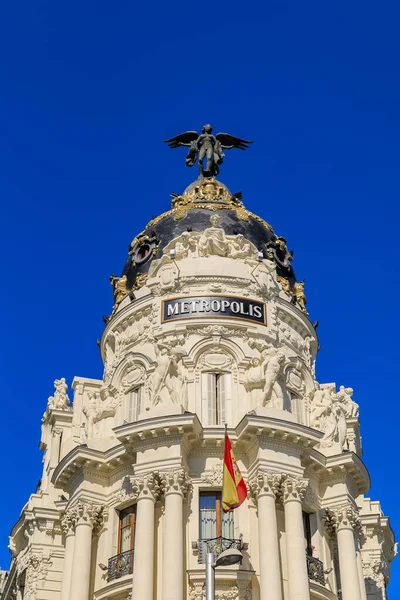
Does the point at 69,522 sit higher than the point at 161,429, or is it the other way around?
the point at 161,429

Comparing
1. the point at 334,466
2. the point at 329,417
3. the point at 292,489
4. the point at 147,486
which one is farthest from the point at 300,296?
the point at 147,486

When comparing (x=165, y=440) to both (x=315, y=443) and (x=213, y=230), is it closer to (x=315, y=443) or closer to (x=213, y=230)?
(x=315, y=443)

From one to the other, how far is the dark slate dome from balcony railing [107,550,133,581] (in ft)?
41.5

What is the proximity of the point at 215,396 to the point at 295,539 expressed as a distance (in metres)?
6.70

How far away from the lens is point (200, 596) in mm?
29828

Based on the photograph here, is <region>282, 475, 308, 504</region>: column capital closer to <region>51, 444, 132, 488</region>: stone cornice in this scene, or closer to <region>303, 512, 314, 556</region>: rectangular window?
<region>303, 512, 314, 556</region>: rectangular window

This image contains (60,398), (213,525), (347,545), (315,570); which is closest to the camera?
(213,525)

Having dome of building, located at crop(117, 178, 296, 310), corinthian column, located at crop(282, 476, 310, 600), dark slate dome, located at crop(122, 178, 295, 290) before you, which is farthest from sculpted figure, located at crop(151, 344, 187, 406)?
dark slate dome, located at crop(122, 178, 295, 290)

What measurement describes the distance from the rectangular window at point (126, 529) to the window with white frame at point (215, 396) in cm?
442

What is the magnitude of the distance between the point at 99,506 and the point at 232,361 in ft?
25.3

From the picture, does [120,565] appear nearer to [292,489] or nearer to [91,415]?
[292,489]

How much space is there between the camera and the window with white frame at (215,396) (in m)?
34.1

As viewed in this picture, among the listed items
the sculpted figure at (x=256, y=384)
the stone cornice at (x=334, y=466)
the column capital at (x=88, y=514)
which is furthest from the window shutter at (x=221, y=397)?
the column capital at (x=88, y=514)

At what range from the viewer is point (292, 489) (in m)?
31.7
